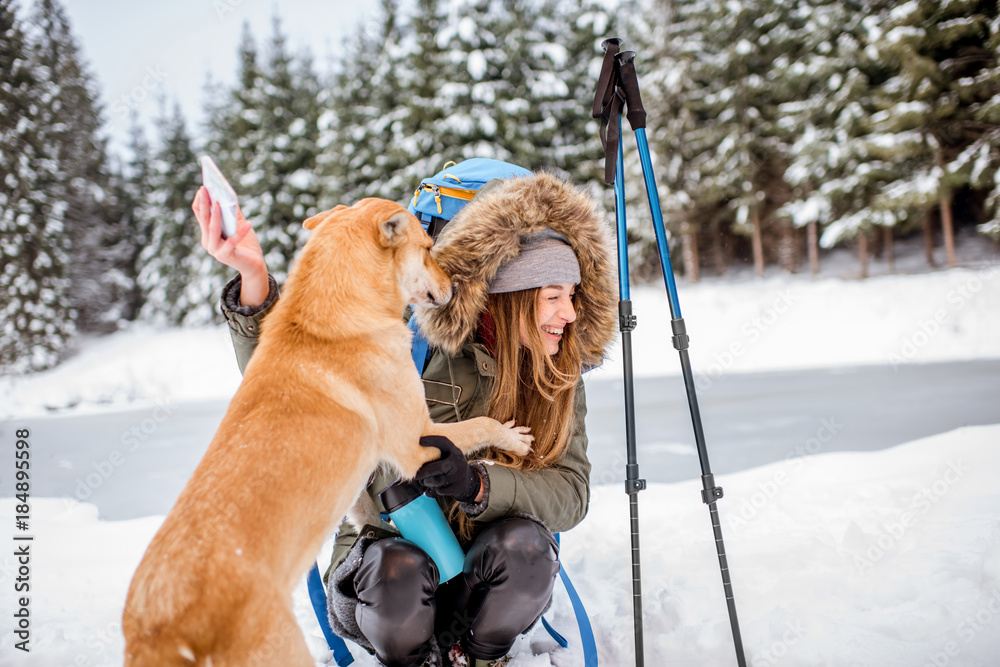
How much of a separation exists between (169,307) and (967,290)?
32.0m

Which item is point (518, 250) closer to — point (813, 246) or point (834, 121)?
point (834, 121)

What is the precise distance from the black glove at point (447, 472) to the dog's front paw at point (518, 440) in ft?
1.14

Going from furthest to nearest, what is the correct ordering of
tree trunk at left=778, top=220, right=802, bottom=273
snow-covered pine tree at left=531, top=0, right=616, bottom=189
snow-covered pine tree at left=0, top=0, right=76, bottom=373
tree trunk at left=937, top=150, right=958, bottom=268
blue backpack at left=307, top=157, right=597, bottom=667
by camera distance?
tree trunk at left=778, top=220, right=802, bottom=273 → snow-covered pine tree at left=531, top=0, right=616, bottom=189 → snow-covered pine tree at left=0, top=0, right=76, bottom=373 → tree trunk at left=937, top=150, right=958, bottom=268 → blue backpack at left=307, top=157, right=597, bottom=667

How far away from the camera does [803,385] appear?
918cm

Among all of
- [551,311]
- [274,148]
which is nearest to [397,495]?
[551,311]

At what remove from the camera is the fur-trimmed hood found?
266cm

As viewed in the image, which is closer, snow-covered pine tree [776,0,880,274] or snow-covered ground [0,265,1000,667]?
snow-covered ground [0,265,1000,667]

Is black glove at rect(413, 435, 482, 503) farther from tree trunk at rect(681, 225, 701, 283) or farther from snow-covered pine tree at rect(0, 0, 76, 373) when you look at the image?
snow-covered pine tree at rect(0, 0, 76, 373)

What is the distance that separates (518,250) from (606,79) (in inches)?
37.1

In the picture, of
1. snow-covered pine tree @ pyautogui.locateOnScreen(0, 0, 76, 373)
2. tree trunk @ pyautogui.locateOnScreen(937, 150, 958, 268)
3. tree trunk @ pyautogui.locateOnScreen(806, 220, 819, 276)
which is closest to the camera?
tree trunk @ pyautogui.locateOnScreen(937, 150, 958, 268)

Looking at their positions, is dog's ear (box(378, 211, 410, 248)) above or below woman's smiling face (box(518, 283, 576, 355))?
above

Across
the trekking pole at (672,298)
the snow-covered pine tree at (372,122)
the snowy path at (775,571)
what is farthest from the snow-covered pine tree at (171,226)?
the trekking pole at (672,298)

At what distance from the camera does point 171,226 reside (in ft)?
90.1

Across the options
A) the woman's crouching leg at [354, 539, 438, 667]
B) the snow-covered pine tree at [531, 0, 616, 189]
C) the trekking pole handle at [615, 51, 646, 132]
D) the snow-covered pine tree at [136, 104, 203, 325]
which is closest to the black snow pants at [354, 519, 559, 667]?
the woman's crouching leg at [354, 539, 438, 667]
